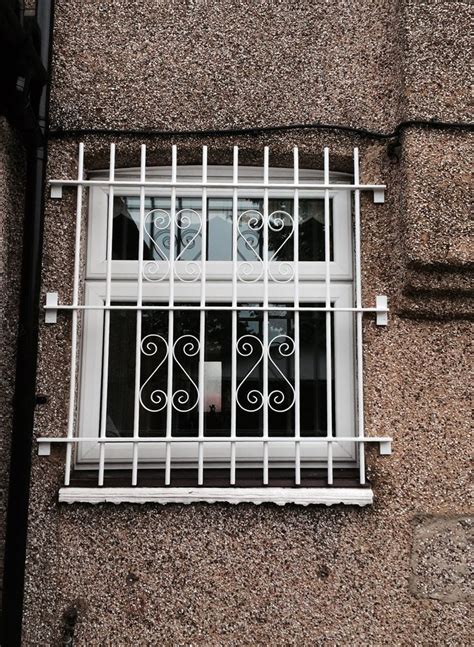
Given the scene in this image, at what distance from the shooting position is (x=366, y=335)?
A: 7.66 ft

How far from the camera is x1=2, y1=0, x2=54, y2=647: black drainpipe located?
2162 mm

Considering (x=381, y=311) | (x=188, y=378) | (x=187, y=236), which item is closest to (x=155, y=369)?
(x=188, y=378)

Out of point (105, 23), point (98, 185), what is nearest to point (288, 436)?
point (98, 185)

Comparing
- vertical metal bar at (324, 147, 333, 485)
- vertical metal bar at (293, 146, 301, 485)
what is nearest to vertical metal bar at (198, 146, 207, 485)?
vertical metal bar at (293, 146, 301, 485)

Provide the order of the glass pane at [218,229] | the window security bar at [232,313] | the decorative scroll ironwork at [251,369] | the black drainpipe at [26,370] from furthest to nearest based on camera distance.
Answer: the glass pane at [218,229] < the decorative scroll ironwork at [251,369] < the window security bar at [232,313] < the black drainpipe at [26,370]

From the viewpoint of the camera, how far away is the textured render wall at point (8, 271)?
7.31 ft

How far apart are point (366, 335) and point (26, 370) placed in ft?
4.95

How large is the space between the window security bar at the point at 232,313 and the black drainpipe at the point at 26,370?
3.7 inches

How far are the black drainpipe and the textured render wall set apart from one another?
0.03 meters

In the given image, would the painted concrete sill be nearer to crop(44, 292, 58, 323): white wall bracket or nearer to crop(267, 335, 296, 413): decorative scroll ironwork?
crop(267, 335, 296, 413): decorative scroll ironwork

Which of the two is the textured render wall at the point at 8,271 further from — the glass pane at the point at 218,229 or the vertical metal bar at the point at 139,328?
the vertical metal bar at the point at 139,328

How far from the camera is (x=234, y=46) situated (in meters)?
2.44

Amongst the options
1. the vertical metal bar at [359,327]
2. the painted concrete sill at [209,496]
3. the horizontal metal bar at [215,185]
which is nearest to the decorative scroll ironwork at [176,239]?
the horizontal metal bar at [215,185]

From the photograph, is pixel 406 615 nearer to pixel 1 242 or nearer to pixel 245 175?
pixel 245 175
